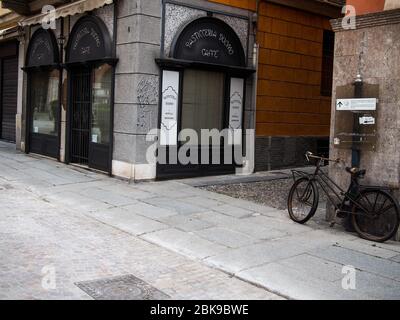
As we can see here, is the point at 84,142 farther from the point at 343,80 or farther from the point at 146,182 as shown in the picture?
the point at 343,80

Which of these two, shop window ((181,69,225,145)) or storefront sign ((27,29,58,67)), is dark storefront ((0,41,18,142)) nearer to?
storefront sign ((27,29,58,67))

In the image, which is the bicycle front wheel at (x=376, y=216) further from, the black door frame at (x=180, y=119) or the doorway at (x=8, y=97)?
the doorway at (x=8, y=97)

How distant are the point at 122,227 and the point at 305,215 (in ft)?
9.08

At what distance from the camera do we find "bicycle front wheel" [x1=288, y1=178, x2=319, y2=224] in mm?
7777

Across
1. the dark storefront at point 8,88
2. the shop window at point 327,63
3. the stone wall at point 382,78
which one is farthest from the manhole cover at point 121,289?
the dark storefront at point 8,88

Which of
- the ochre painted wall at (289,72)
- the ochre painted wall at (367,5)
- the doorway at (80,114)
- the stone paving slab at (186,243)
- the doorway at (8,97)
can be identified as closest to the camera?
the stone paving slab at (186,243)

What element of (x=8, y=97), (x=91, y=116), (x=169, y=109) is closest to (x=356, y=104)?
(x=169, y=109)

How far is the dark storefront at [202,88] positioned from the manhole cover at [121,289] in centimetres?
606

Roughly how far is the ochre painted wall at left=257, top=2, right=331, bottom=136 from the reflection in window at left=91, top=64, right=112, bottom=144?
373 centimetres

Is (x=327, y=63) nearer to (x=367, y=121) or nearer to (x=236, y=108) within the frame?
(x=236, y=108)

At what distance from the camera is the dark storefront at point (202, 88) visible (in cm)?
1123

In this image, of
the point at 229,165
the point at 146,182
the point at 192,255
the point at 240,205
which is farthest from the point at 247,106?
the point at 192,255

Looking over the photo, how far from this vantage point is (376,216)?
7070mm
